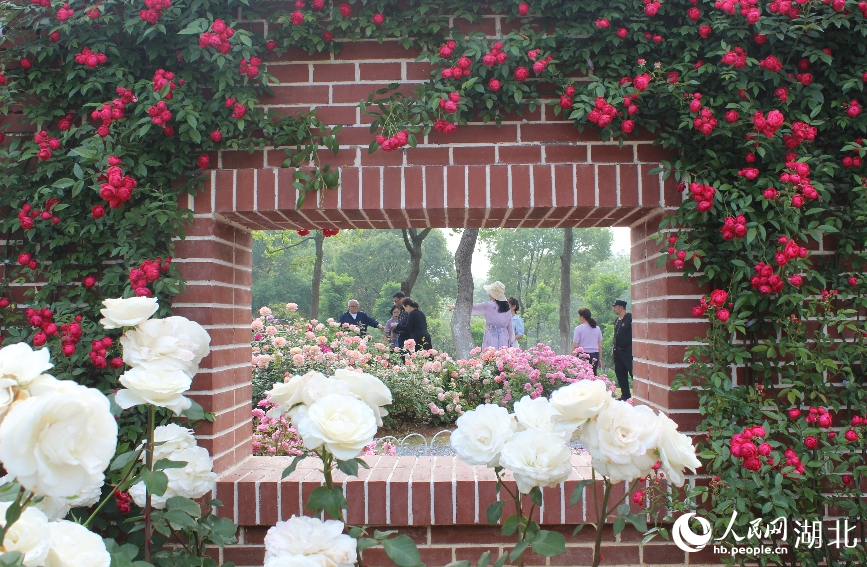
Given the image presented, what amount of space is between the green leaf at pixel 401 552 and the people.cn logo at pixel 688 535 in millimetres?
1318

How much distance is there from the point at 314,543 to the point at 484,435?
0.32 m

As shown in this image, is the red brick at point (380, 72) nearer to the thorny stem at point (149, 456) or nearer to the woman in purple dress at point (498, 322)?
the thorny stem at point (149, 456)

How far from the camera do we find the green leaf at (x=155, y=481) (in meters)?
1.19

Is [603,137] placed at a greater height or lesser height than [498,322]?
greater

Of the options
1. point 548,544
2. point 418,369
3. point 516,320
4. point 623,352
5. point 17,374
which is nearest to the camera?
point 17,374

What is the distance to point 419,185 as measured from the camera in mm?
2287

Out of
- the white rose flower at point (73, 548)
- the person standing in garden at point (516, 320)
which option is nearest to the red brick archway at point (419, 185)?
the white rose flower at point (73, 548)

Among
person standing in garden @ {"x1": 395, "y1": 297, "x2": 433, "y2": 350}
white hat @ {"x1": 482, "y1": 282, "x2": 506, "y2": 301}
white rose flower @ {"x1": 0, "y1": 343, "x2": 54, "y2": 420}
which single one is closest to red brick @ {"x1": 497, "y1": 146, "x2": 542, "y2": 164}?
white rose flower @ {"x1": 0, "y1": 343, "x2": 54, "y2": 420}

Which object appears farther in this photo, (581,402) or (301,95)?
(301,95)

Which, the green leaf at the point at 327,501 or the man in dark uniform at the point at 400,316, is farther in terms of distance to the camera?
the man in dark uniform at the point at 400,316

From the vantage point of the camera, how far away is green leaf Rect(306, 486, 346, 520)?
1.11 meters

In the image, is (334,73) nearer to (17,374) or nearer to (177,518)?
(177,518)

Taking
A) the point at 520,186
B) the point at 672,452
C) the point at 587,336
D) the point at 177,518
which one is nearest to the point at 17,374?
the point at 177,518

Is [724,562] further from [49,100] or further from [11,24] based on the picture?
[11,24]
